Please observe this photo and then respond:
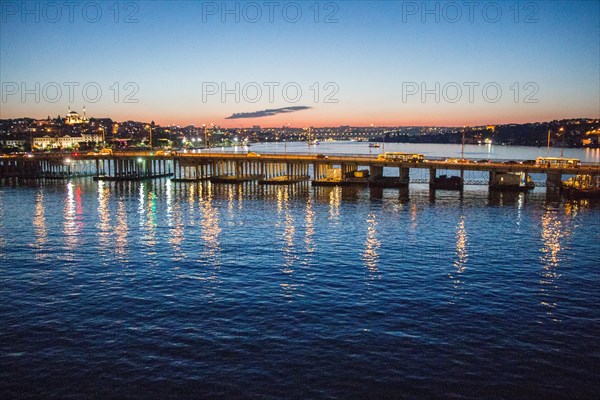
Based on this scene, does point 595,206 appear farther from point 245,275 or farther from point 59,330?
point 59,330

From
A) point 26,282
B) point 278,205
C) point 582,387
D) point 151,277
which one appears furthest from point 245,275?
point 278,205

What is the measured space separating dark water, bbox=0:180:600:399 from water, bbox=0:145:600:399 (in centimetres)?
12

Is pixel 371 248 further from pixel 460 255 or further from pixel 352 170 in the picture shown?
pixel 352 170

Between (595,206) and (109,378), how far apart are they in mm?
82980

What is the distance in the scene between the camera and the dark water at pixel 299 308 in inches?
977

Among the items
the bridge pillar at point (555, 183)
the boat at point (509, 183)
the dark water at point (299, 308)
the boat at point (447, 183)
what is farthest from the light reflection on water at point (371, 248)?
the bridge pillar at point (555, 183)

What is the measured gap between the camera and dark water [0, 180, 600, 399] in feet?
81.4

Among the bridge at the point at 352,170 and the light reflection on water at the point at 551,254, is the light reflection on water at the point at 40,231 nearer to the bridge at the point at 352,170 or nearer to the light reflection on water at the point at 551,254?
the light reflection on water at the point at 551,254

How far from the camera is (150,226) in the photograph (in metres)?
65.4

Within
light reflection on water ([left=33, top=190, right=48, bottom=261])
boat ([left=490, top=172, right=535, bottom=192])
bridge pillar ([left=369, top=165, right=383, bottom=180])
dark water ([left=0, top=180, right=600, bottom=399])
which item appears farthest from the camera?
bridge pillar ([left=369, top=165, right=383, bottom=180])

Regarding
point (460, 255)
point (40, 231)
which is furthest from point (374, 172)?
point (40, 231)

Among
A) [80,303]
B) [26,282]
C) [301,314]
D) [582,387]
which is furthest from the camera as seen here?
[26,282]

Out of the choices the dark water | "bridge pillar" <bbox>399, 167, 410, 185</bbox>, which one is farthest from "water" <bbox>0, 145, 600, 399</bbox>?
"bridge pillar" <bbox>399, 167, 410, 185</bbox>

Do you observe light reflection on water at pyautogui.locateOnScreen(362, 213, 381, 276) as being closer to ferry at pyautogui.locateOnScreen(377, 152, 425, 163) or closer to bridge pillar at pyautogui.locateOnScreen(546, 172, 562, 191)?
ferry at pyautogui.locateOnScreen(377, 152, 425, 163)
